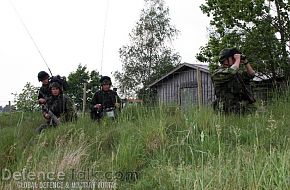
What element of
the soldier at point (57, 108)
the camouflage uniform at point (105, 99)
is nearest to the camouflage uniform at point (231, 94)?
the camouflage uniform at point (105, 99)

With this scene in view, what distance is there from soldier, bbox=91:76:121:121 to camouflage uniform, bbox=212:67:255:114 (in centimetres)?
209

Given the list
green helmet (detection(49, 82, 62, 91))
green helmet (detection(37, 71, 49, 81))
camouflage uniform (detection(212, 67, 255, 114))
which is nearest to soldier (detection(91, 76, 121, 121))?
green helmet (detection(49, 82, 62, 91))

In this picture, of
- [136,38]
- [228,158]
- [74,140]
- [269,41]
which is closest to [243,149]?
[228,158]

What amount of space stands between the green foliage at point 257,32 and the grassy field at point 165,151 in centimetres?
1232

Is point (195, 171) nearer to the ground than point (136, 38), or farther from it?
nearer to the ground

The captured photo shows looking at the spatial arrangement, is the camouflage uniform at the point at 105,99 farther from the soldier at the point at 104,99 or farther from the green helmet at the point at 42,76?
the green helmet at the point at 42,76

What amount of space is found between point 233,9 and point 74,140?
51.7ft

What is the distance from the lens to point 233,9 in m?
18.7

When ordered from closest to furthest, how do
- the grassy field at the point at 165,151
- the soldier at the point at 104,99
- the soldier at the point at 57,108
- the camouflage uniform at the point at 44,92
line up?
1. the grassy field at the point at 165,151
2. the soldier at the point at 57,108
3. the soldier at the point at 104,99
4. the camouflage uniform at the point at 44,92

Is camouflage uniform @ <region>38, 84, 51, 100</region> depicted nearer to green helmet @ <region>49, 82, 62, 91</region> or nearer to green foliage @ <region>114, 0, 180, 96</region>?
green helmet @ <region>49, 82, 62, 91</region>

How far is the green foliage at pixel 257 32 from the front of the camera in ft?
57.2

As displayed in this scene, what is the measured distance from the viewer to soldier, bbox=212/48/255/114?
5570mm

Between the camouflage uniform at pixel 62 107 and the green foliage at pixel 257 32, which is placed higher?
the green foliage at pixel 257 32

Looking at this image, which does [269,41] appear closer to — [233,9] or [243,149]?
[233,9]
